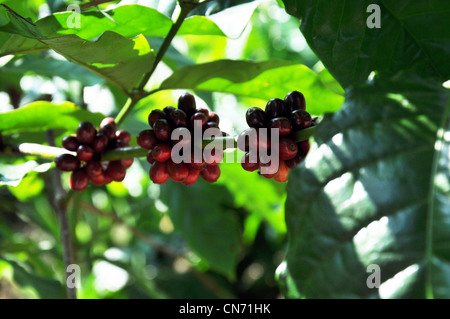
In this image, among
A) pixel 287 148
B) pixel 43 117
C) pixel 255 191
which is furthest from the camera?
pixel 255 191

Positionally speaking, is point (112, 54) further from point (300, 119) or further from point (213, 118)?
point (300, 119)

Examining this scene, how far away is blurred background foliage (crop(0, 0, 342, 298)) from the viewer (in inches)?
59.4

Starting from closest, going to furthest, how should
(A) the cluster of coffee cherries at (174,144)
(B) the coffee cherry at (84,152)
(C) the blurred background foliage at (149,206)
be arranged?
(A) the cluster of coffee cherries at (174,144), (B) the coffee cherry at (84,152), (C) the blurred background foliage at (149,206)

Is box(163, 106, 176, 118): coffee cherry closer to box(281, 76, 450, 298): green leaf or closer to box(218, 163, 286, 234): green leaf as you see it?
box(281, 76, 450, 298): green leaf

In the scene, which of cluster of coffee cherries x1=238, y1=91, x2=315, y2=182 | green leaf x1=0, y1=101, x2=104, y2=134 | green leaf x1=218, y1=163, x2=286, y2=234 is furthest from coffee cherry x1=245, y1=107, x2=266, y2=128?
green leaf x1=218, y1=163, x2=286, y2=234

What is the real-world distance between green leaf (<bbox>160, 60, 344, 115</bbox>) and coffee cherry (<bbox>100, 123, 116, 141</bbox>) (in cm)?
15

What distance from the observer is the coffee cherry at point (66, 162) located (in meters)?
0.95

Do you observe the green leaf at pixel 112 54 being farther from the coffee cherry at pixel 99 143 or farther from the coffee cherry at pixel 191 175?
the coffee cherry at pixel 191 175

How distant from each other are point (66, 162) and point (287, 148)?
1.54 ft

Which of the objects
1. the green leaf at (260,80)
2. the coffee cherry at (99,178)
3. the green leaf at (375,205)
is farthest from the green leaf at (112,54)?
the green leaf at (375,205)

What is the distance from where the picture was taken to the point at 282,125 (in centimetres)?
77

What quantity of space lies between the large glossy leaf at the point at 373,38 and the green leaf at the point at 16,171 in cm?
55

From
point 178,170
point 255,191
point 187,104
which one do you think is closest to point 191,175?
point 178,170

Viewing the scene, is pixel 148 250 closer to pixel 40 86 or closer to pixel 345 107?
pixel 40 86
